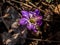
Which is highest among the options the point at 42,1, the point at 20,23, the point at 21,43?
the point at 42,1

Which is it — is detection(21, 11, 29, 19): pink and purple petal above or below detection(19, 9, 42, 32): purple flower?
above

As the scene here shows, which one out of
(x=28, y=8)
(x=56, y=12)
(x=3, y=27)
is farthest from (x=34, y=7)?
(x=3, y=27)

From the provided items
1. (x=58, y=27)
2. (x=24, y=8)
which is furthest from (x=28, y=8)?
(x=58, y=27)

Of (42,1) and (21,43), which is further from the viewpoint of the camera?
(42,1)

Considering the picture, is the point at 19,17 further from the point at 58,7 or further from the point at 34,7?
the point at 58,7

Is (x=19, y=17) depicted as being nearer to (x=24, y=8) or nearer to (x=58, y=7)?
(x=24, y=8)

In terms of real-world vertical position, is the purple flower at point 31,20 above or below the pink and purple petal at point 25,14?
below

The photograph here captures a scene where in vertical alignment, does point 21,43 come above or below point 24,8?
below
